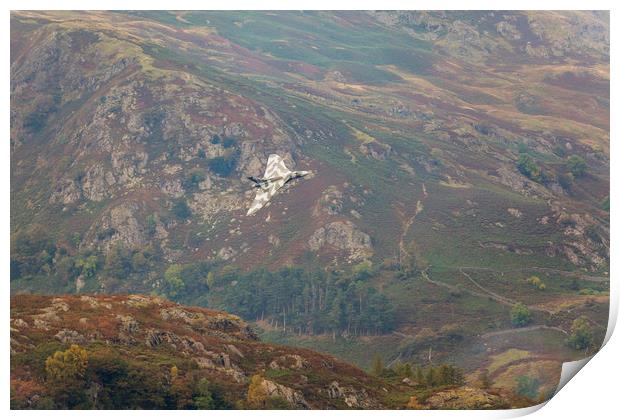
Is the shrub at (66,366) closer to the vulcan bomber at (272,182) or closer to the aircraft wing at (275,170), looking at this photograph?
the vulcan bomber at (272,182)

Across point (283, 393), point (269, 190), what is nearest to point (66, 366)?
point (283, 393)

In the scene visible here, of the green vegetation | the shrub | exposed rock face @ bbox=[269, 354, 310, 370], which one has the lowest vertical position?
exposed rock face @ bbox=[269, 354, 310, 370]

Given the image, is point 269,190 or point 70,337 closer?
point 70,337

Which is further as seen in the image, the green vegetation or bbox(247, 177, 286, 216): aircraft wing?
bbox(247, 177, 286, 216): aircraft wing

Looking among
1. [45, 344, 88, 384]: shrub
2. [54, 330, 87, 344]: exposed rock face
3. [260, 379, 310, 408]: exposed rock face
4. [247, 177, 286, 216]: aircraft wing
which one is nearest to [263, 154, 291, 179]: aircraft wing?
[247, 177, 286, 216]: aircraft wing

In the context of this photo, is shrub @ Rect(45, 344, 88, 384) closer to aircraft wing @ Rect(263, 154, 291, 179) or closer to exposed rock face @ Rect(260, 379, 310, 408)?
exposed rock face @ Rect(260, 379, 310, 408)

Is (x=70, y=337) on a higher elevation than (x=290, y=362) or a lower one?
higher

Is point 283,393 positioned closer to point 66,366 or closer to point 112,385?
point 112,385

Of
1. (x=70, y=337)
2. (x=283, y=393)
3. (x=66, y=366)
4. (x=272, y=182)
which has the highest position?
(x=272, y=182)
